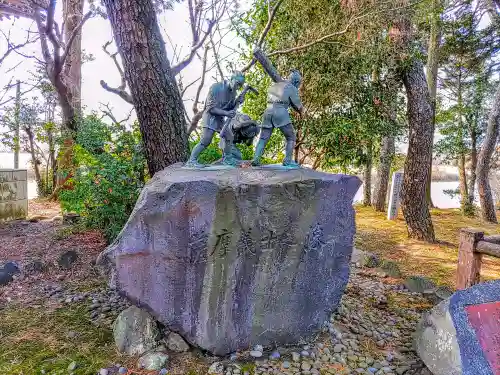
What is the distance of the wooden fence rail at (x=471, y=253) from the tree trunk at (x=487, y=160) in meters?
4.92

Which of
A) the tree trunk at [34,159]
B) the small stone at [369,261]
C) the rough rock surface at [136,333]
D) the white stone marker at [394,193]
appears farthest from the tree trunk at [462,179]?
the tree trunk at [34,159]

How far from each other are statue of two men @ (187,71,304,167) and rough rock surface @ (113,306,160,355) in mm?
1258

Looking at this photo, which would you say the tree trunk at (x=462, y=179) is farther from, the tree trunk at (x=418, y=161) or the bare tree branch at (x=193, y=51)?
the bare tree branch at (x=193, y=51)

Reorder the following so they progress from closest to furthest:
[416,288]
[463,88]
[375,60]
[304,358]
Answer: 1. [304,358]
2. [416,288]
3. [375,60]
4. [463,88]

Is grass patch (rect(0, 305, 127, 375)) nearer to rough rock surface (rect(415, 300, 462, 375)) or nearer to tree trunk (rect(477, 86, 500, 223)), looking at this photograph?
rough rock surface (rect(415, 300, 462, 375))

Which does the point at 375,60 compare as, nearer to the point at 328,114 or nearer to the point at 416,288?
the point at 328,114

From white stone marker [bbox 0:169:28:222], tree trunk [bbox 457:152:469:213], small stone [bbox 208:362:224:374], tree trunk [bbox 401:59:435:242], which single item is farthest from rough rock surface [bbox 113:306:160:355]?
tree trunk [bbox 457:152:469:213]

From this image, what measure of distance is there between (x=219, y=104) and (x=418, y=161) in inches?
171

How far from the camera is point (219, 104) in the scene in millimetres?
2816

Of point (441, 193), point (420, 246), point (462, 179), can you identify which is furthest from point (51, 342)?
point (441, 193)

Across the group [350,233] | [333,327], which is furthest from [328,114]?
[333,327]

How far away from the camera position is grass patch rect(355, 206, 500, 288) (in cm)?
451

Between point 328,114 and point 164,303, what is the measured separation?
4.23 m

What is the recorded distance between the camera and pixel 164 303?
247 centimetres
